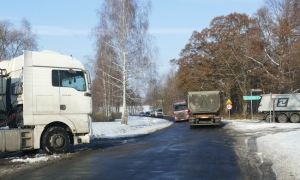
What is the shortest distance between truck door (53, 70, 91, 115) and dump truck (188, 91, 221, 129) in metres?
17.5

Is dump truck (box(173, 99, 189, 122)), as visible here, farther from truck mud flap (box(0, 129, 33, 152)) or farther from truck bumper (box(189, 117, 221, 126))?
truck mud flap (box(0, 129, 33, 152))

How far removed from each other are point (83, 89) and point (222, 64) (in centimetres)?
4358

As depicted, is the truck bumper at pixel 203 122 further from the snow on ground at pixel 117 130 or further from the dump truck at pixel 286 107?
the dump truck at pixel 286 107

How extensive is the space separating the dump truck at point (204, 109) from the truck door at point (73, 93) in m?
17.5

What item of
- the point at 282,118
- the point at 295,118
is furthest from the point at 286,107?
the point at 295,118

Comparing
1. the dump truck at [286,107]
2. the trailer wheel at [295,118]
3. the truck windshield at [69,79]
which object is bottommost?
the trailer wheel at [295,118]

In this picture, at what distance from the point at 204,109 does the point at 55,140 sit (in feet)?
62.6

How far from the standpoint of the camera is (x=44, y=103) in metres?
14.2

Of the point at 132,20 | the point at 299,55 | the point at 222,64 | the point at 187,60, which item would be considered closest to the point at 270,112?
the point at 299,55

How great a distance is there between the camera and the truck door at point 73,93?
1466 cm

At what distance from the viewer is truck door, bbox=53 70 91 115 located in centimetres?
1466

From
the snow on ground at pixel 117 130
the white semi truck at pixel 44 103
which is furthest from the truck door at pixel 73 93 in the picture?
the snow on ground at pixel 117 130

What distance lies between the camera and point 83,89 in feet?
49.5

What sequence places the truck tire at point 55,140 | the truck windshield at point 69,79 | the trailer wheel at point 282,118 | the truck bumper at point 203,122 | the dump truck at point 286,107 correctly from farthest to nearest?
the trailer wheel at point 282,118 < the dump truck at point 286,107 < the truck bumper at point 203,122 < the truck windshield at point 69,79 < the truck tire at point 55,140
